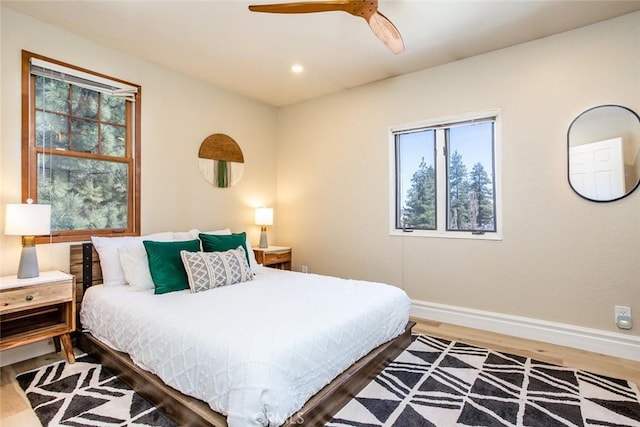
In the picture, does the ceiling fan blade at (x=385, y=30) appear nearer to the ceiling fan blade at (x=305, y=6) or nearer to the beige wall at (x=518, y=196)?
the ceiling fan blade at (x=305, y=6)

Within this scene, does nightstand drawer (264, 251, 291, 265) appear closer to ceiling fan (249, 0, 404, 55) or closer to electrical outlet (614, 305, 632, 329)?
ceiling fan (249, 0, 404, 55)

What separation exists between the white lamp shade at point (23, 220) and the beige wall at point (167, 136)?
276 mm

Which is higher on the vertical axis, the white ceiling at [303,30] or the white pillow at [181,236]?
the white ceiling at [303,30]

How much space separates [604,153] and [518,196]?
691 millimetres

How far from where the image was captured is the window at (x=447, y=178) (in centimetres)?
329

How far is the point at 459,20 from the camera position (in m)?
2.67

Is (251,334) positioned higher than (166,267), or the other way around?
(166,267)

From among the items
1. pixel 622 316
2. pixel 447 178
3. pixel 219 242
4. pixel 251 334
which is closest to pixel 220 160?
pixel 219 242

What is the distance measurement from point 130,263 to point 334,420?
6.57 feet

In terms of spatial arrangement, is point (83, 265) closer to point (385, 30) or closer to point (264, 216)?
point (264, 216)

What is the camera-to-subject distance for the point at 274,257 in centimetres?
424

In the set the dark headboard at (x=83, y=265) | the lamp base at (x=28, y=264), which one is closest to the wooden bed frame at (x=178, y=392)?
the dark headboard at (x=83, y=265)

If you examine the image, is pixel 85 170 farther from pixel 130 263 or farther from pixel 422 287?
pixel 422 287

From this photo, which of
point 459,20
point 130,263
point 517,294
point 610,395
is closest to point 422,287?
point 517,294
